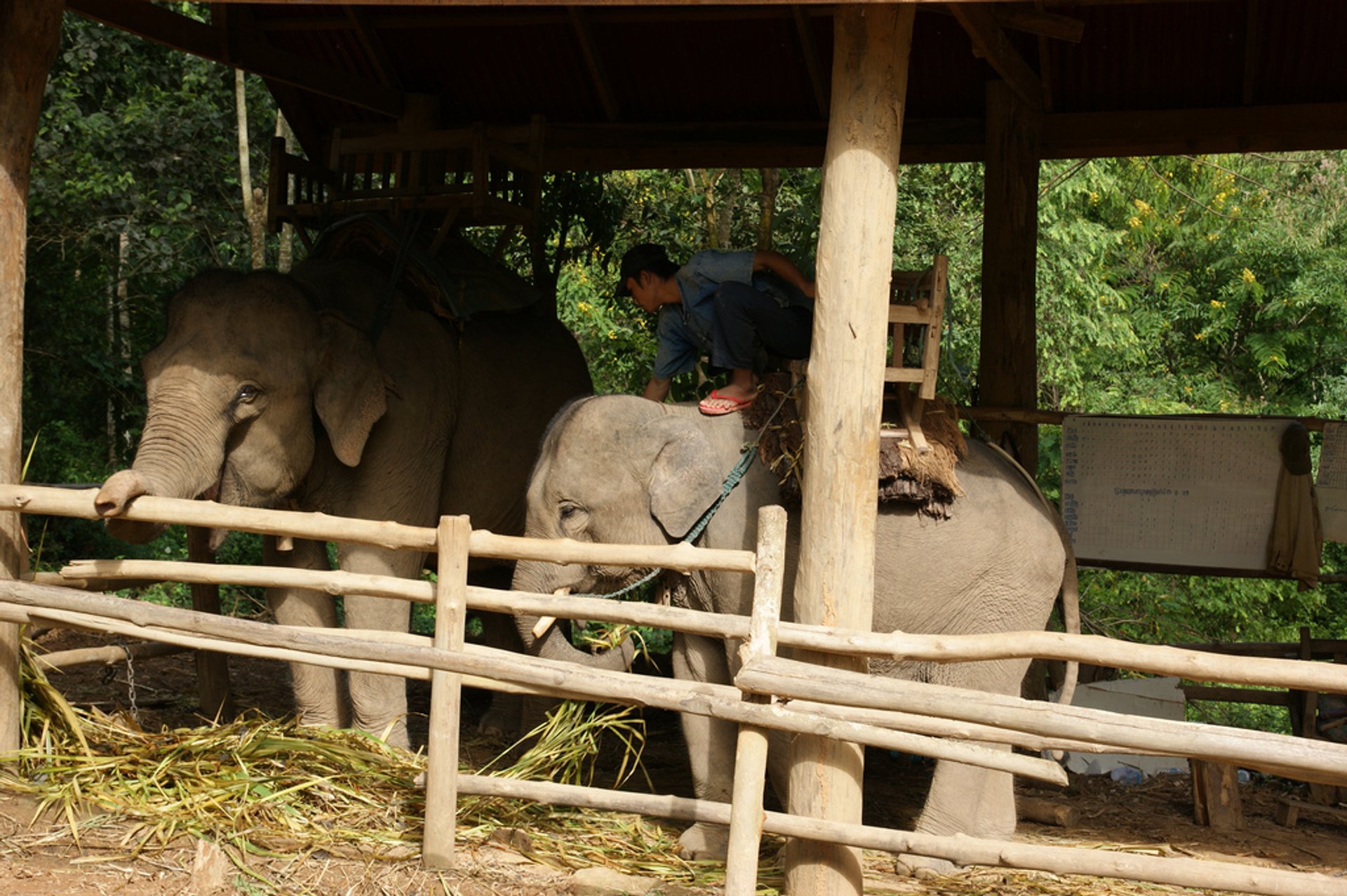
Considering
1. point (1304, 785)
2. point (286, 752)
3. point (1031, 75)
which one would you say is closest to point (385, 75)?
point (1031, 75)

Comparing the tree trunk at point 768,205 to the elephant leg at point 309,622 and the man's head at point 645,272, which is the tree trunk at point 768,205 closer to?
the man's head at point 645,272

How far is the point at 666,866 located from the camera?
15.6ft

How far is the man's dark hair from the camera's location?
18.7 ft

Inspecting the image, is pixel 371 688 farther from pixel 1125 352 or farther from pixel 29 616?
pixel 1125 352

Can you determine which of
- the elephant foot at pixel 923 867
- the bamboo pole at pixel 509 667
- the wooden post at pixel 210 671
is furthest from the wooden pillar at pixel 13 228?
the elephant foot at pixel 923 867

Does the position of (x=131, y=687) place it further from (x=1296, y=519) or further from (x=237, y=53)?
(x=1296, y=519)

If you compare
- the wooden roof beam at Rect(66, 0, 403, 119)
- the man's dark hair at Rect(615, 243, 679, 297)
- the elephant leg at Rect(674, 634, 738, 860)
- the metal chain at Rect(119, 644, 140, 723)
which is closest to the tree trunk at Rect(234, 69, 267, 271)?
the wooden roof beam at Rect(66, 0, 403, 119)

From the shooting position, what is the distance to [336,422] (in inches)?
228

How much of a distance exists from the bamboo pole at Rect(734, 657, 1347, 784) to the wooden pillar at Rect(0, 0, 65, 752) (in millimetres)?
2641

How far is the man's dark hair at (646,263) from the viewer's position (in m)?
5.71

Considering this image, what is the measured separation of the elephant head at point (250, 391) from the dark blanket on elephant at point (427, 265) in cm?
64

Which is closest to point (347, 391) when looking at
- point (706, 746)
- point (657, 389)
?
point (657, 389)

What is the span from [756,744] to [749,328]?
1.82 m

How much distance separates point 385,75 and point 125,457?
6056 millimetres
